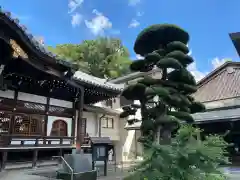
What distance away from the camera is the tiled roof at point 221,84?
1398 centimetres

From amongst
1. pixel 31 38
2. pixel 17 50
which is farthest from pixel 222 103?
pixel 17 50

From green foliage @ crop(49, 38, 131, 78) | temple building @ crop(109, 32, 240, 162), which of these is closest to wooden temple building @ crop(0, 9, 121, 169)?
temple building @ crop(109, 32, 240, 162)

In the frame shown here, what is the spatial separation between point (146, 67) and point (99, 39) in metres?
22.5

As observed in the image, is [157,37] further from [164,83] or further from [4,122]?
[4,122]

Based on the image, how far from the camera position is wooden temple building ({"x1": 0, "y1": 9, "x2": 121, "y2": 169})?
8914mm

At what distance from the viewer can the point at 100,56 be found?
28.5 meters

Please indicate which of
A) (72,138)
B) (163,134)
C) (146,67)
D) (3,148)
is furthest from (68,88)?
(163,134)

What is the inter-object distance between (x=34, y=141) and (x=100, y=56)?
1848cm

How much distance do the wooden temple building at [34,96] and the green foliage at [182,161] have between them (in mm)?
5904

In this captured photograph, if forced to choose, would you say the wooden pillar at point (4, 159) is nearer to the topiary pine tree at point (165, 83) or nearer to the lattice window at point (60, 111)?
the lattice window at point (60, 111)

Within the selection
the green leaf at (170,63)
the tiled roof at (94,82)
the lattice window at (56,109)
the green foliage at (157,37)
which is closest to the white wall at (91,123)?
the tiled roof at (94,82)

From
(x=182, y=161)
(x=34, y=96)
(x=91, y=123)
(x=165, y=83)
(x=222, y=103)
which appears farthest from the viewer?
(x=91, y=123)

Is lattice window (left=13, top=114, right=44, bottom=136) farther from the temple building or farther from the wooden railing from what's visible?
the temple building

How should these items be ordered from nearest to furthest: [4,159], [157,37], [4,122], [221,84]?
1. [157,37]
2. [4,159]
3. [4,122]
4. [221,84]
